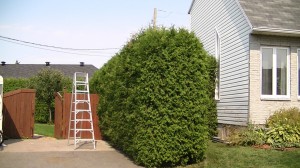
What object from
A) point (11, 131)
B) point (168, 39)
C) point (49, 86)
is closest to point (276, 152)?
point (168, 39)

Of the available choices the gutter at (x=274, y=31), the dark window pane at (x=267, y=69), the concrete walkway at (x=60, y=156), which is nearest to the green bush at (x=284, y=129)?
the dark window pane at (x=267, y=69)

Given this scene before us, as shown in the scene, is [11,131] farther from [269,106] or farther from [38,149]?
[269,106]

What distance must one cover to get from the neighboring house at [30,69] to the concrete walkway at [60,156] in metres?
33.6

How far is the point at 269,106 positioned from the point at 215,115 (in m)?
2.84

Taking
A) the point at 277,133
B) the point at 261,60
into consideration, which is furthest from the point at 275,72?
the point at 277,133

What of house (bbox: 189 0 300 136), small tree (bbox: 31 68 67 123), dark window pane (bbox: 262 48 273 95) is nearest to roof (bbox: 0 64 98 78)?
small tree (bbox: 31 68 67 123)

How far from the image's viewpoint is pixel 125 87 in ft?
34.0

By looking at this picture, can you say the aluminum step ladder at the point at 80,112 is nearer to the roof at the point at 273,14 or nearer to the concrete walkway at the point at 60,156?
the concrete walkway at the point at 60,156

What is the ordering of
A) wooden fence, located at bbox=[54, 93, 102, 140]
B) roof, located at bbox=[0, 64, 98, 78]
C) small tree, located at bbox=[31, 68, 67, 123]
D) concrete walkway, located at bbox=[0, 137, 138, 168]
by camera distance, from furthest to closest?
roof, located at bbox=[0, 64, 98, 78] < small tree, located at bbox=[31, 68, 67, 123] < wooden fence, located at bbox=[54, 93, 102, 140] < concrete walkway, located at bbox=[0, 137, 138, 168]

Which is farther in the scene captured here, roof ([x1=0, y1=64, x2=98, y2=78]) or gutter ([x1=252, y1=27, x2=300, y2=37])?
roof ([x1=0, y1=64, x2=98, y2=78])

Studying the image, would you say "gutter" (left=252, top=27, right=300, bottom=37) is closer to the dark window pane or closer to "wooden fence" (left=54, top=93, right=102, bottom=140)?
the dark window pane

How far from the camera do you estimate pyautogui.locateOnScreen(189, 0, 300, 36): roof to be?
1268 cm

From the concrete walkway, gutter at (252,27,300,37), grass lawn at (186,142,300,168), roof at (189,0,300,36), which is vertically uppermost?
roof at (189,0,300,36)

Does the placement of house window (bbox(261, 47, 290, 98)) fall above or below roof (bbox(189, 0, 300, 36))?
below
